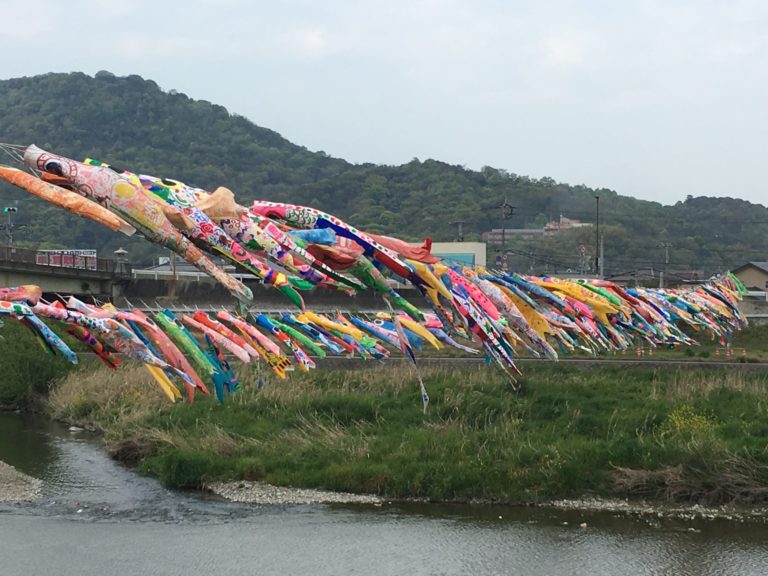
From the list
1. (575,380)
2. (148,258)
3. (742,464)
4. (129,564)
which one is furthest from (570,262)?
(129,564)

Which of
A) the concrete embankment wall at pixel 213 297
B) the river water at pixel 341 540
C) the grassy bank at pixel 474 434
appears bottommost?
the river water at pixel 341 540

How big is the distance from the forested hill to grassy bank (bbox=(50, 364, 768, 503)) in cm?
6538

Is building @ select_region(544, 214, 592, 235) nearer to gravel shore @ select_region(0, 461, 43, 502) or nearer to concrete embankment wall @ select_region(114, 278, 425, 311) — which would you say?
concrete embankment wall @ select_region(114, 278, 425, 311)

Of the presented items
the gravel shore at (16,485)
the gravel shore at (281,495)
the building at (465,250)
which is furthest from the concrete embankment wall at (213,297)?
the gravel shore at (281,495)

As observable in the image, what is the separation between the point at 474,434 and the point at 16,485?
1225cm

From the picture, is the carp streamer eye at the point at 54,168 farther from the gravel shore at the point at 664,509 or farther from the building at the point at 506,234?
the building at the point at 506,234

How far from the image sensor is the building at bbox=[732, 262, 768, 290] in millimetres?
79562

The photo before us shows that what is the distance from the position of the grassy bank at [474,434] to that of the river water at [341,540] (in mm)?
1186

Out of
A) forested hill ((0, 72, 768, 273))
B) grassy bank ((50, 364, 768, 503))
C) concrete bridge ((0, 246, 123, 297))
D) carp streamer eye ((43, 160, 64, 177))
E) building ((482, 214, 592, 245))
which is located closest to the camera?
carp streamer eye ((43, 160, 64, 177))

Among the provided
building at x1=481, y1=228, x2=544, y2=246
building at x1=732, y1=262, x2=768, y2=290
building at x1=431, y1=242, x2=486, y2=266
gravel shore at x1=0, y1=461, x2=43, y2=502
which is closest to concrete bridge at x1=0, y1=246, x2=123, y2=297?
gravel shore at x1=0, y1=461, x2=43, y2=502

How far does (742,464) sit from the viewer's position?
25344 millimetres

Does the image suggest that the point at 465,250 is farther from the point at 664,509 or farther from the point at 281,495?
the point at 664,509

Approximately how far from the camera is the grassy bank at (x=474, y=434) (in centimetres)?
2572

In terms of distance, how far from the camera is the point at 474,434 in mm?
27922
